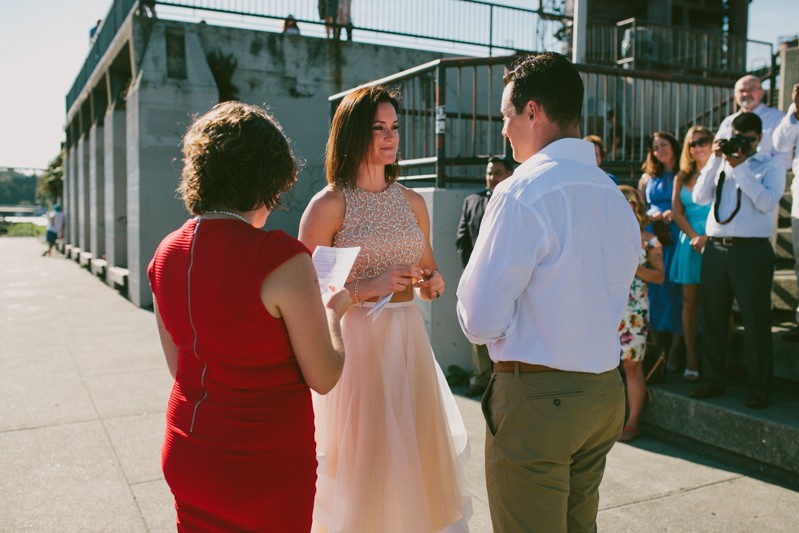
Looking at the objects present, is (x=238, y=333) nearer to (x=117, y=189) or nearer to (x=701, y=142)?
(x=701, y=142)

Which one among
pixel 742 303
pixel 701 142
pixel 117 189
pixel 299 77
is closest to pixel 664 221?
pixel 701 142

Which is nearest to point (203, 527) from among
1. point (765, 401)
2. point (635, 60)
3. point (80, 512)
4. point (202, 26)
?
point (80, 512)

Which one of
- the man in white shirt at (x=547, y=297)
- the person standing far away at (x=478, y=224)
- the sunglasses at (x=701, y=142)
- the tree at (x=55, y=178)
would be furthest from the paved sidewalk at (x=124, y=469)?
the tree at (x=55, y=178)

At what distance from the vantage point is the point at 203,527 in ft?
6.43

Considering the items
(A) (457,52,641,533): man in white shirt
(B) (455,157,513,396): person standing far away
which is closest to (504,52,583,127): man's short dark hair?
(A) (457,52,641,533): man in white shirt

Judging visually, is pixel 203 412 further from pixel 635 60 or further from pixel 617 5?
pixel 617 5

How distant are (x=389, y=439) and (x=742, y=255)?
3.21 m

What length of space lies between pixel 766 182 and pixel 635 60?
43.7ft

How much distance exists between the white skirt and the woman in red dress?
0.83 meters

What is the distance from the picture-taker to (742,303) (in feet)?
15.6

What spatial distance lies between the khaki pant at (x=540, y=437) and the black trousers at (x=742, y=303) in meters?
3.03

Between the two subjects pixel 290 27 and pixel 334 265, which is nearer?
pixel 334 265

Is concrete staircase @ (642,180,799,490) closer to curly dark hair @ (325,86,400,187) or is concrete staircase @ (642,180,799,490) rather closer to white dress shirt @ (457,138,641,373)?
white dress shirt @ (457,138,641,373)

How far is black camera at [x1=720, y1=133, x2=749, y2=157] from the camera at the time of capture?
15.7ft
